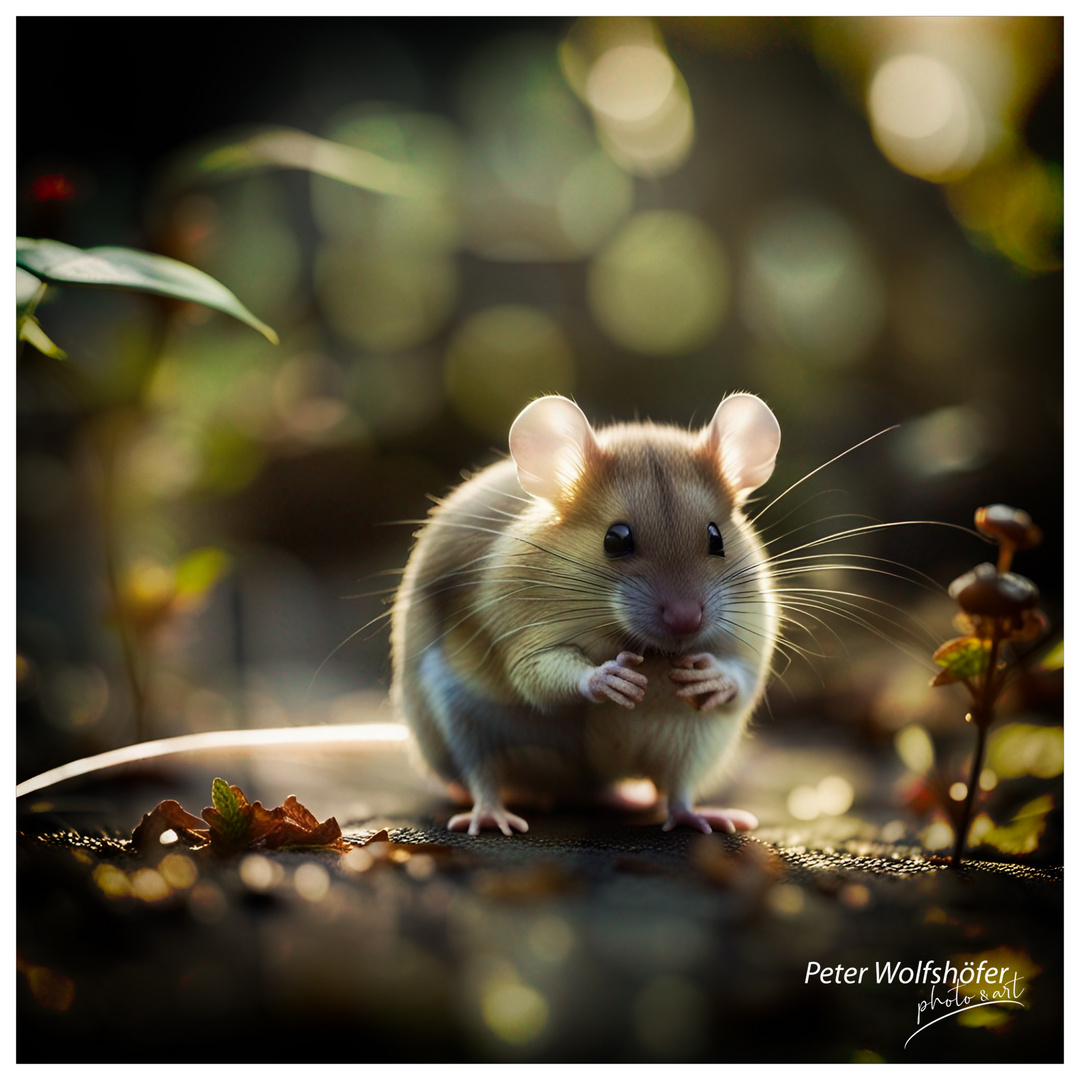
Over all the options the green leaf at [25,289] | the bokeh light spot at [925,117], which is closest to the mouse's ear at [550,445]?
the green leaf at [25,289]

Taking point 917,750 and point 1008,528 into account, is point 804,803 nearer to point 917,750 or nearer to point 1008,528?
point 917,750

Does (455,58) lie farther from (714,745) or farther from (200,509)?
(714,745)

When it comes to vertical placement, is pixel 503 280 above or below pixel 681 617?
above

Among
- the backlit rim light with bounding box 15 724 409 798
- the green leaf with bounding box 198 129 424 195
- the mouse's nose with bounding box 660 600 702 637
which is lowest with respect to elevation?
the backlit rim light with bounding box 15 724 409 798

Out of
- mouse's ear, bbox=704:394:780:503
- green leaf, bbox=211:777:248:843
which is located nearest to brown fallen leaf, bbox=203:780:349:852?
green leaf, bbox=211:777:248:843

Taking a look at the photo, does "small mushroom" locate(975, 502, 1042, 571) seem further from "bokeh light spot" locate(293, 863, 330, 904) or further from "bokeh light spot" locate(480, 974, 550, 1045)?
"bokeh light spot" locate(293, 863, 330, 904)

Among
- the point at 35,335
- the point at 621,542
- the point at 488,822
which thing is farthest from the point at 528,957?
the point at 35,335

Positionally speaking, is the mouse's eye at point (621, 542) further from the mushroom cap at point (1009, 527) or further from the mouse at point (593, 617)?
Result: the mushroom cap at point (1009, 527)
